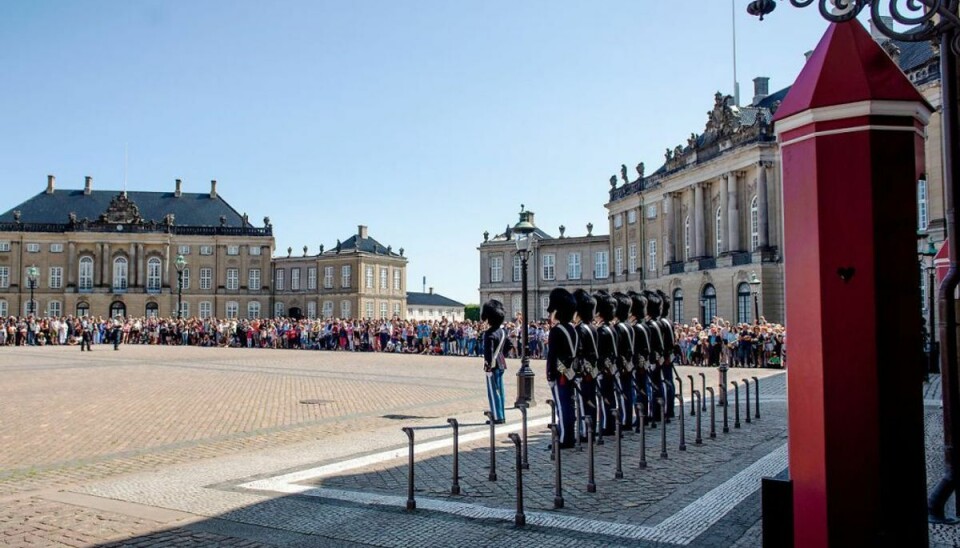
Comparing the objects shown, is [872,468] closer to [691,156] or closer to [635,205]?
[691,156]

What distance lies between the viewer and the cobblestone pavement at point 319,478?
6.14m

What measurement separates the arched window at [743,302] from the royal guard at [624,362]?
35045 mm

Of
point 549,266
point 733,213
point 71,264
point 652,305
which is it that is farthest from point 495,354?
point 71,264

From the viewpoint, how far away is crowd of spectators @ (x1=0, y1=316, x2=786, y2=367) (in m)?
28.1

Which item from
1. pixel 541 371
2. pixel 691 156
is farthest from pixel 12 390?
pixel 691 156

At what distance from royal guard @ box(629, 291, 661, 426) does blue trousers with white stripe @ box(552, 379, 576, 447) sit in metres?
1.60

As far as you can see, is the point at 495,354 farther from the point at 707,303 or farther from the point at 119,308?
the point at 119,308

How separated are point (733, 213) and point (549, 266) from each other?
28776mm

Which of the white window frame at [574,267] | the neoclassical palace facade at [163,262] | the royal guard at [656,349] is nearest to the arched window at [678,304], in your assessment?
the white window frame at [574,267]

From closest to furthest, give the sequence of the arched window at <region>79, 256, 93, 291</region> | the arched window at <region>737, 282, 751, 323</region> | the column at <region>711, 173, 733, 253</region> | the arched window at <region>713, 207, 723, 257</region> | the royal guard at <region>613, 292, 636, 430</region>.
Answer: the royal guard at <region>613, 292, 636, 430</region> → the arched window at <region>737, 282, 751, 323</region> → the column at <region>711, 173, 733, 253</region> → the arched window at <region>713, 207, 723, 257</region> → the arched window at <region>79, 256, 93, 291</region>

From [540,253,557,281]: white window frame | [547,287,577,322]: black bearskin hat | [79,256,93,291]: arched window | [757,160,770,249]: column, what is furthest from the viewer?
[79,256,93,291]: arched window

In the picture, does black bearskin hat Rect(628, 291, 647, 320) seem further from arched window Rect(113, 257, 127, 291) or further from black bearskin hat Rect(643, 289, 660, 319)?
arched window Rect(113, 257, 127, 291)

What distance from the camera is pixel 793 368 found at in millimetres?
3646

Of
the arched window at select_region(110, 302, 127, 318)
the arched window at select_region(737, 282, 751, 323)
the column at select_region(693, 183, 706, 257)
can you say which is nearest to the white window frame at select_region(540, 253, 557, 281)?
the column at select_region(693, 183, 706, 257)
